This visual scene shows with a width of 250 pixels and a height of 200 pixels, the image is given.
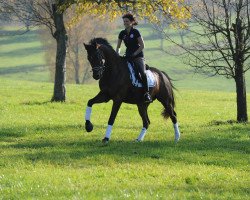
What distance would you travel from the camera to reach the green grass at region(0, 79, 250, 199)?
1005 cm

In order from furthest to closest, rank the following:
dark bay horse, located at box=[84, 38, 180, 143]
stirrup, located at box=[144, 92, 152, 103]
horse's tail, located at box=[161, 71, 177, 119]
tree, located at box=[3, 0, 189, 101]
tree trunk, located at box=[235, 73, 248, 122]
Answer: tree, located at box=[3, 0, 189, 101], tree trunk, located at box=[235, 73, 248, 122], horse's tail, located at box=[161, 71, 177, 119], stirrup, located at box=[144, 92, 152, 103], dark bay horse, located at box=[84, 38, 180, 143]

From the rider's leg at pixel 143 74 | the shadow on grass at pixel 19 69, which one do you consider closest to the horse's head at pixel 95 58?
the rider's leg at pixel 143 74

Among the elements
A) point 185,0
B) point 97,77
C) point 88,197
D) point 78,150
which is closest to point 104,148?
point 78,150

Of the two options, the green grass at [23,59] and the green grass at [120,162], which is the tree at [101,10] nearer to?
the green grass at [120,162]

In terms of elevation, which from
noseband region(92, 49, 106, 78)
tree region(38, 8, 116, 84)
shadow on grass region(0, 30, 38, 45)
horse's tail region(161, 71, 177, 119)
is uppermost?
noseband region(92, 49, 106, 78)

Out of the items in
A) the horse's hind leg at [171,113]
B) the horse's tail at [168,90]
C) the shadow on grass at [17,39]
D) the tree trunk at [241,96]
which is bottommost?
the shadow on grass at [17,39]

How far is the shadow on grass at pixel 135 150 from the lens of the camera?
47.4 ft

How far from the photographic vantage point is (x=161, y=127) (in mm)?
23641

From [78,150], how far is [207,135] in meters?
6.35

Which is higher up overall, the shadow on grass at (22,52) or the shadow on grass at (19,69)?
the shadow on grass at (22,52)

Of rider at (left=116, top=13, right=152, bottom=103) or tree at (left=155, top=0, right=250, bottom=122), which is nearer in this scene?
rider at (left=116, top=13, right=152, bottom=103)

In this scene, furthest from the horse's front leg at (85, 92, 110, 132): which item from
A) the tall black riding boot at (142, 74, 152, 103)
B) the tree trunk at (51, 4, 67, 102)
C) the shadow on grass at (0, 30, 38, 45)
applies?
the shadow on grass at (0, 30, 38, 45)

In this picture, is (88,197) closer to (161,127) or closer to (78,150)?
(78,150)

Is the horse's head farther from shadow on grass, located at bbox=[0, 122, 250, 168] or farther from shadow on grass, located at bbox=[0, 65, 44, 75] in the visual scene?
shadow on grass, located at bbox=[0, 65, 44, 75]
